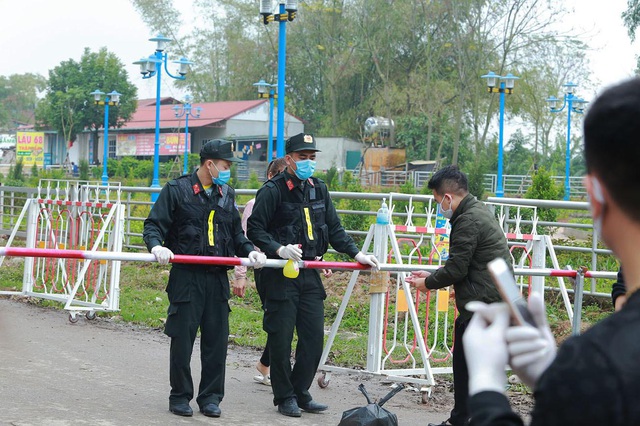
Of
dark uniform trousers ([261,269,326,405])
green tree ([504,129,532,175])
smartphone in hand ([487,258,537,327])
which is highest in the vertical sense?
green tree ([504,129,532,175])

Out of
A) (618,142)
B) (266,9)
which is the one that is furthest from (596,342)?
(266,9)

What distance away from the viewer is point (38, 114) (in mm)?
72438

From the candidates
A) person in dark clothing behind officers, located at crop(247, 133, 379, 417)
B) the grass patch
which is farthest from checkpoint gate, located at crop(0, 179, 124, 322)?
person in dark clothing behind officers, located at crop(247, 133, 379, 417)

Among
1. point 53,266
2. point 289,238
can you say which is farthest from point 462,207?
point 53,266

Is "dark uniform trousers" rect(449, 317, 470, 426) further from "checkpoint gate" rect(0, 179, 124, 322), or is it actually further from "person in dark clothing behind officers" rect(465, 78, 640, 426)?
"checkpoint gate" rect(0, 179, 124, 322)

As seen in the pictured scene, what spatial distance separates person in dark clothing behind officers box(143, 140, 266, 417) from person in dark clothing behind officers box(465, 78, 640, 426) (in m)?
4.74

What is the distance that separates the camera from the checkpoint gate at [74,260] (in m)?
11.3

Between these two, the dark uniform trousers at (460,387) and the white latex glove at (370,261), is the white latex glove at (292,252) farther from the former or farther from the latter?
the dark uniform trousers at (460,387)

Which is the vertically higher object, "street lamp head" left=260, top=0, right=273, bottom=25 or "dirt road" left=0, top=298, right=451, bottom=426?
"street lamp head" left=260, top=0, right=273, bottom=25

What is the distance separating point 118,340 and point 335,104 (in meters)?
53.1

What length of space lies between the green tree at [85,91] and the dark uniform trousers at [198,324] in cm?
6180

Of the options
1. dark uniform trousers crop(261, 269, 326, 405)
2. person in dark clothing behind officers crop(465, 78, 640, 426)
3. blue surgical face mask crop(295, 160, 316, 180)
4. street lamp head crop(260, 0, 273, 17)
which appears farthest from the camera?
street lamp head crop(260, 0, 273, 17)

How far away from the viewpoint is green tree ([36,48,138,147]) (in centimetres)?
6650

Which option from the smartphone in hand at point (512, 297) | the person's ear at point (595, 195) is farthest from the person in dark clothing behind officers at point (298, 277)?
the person's ear at point (595, 195)
